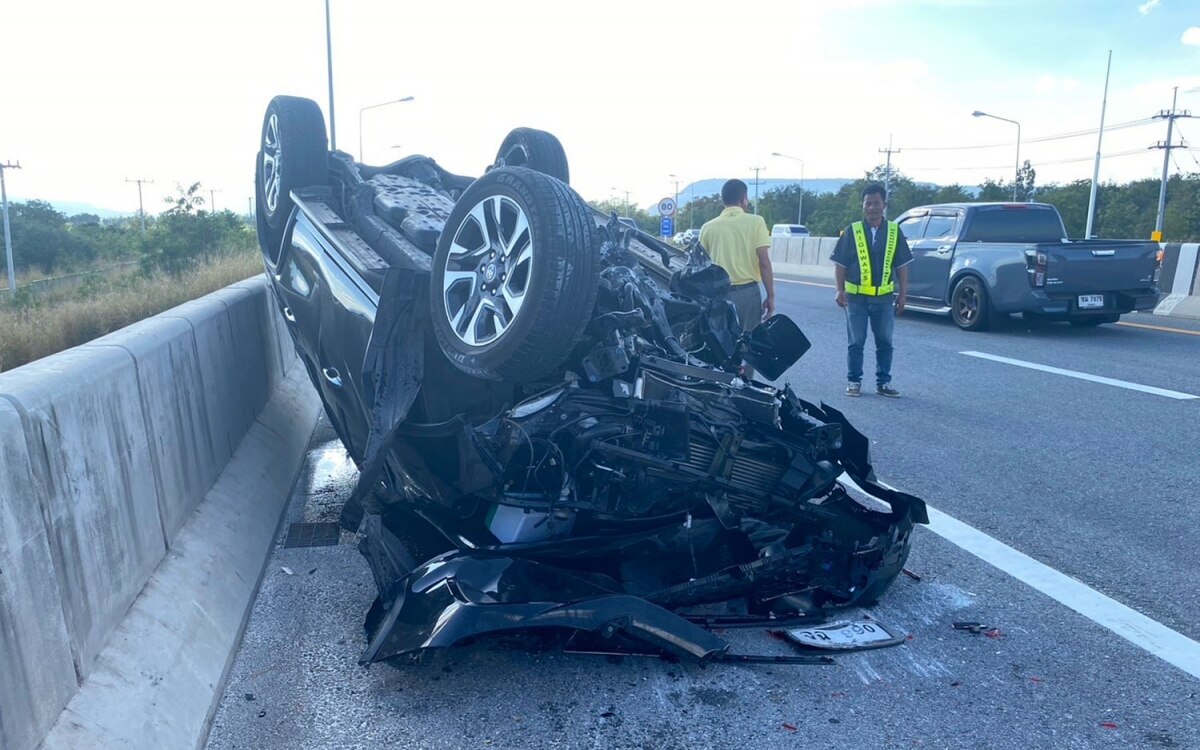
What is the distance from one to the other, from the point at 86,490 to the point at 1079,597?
154 inches

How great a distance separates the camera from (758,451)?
3797mm

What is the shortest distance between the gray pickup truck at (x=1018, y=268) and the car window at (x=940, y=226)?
0.02 metres

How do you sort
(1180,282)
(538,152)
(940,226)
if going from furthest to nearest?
(1180,282) < (940,226) < (538,152)

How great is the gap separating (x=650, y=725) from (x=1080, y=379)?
753 centimetres

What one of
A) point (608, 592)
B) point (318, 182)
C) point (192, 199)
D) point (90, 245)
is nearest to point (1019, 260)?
point (318, 182)

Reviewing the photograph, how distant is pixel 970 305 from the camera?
13023 millimetres

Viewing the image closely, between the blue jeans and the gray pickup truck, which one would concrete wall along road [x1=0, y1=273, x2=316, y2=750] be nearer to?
the blue jeans

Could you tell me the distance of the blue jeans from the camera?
853cm

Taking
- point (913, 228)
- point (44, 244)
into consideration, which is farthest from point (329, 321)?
point (44, 244)

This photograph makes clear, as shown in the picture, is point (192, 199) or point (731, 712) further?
point (192, 199)

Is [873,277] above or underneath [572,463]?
above

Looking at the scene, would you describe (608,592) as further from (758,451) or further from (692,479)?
(758,451)

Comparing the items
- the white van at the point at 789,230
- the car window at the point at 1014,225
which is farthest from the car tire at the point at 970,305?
the white van at the point at 789,230

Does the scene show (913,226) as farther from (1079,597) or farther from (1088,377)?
(1079,597)
